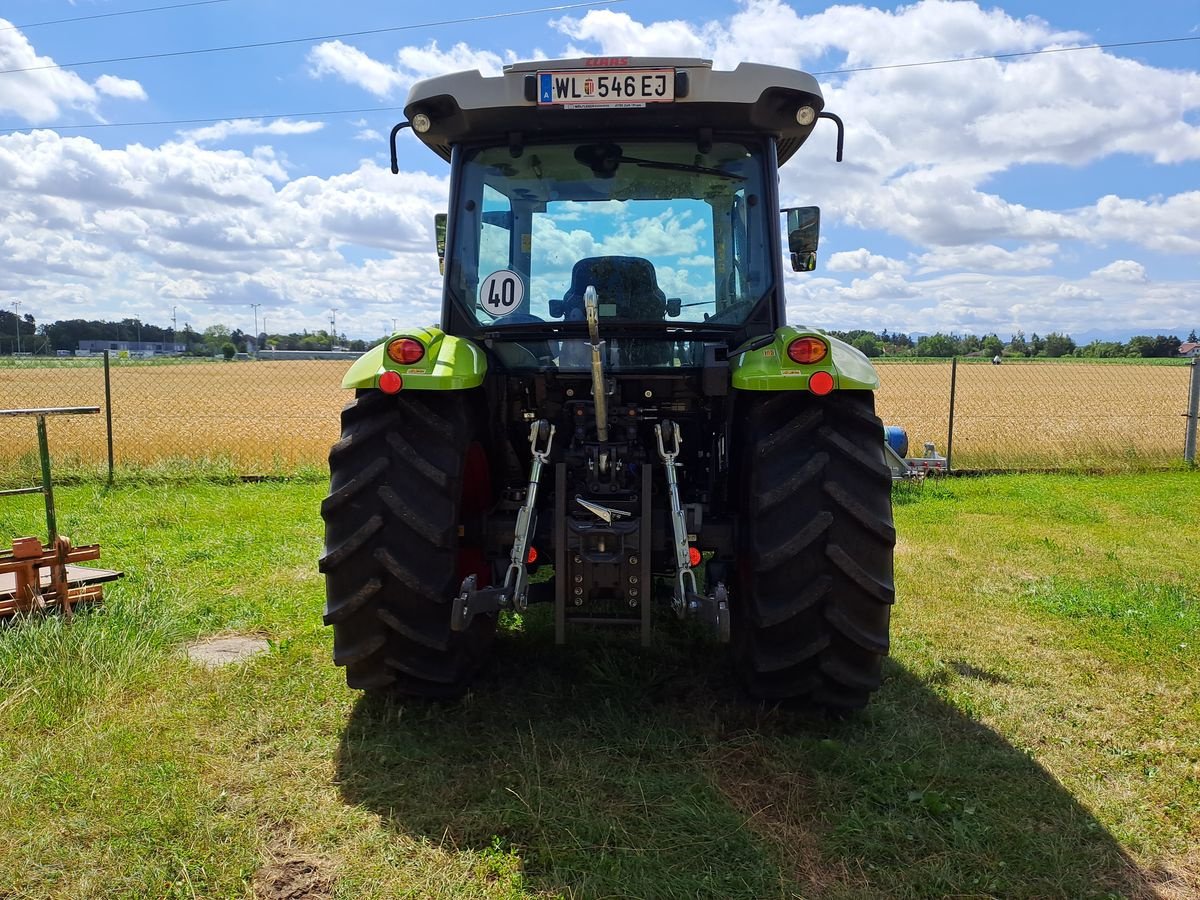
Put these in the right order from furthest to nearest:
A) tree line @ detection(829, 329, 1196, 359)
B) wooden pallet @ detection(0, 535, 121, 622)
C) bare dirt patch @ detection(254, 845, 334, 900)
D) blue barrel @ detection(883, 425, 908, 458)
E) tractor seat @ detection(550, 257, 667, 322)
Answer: tree line @ detection(829, 329, 1196, 359) → blue barrel @ detection(883, 425, 908, 458) → wooden pallet @ detection(0, 535, 121, 622) → tractor seat @ detection(550, 257, 667, 322) → bare dirt patch @ detection(254, 845, 334, 900)

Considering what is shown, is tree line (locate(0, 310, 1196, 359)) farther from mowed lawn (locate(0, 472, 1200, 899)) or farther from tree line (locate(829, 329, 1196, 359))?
mowed lawn (locate(0, 472, 1200, 899))

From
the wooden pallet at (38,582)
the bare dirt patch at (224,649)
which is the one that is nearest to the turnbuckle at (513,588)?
the bare dirt patch at (224,649)

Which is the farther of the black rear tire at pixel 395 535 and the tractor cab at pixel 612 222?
the tractor cab at pixel 612 222

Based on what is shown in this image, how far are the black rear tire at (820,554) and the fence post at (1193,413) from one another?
971 centimetres

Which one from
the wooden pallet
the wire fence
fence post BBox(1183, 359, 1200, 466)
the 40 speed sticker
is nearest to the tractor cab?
the 40 speed sticker

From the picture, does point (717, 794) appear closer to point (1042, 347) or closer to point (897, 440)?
point (897, 440)

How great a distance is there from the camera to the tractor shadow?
268 cm

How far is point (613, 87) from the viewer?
357cm

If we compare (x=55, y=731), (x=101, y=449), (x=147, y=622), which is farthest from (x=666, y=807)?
(x=101, y=449)

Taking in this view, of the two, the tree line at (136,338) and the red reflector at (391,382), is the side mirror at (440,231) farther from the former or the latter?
the tree line at (136,338)

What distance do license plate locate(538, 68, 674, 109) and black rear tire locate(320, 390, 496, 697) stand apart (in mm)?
1272

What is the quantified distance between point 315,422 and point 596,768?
13.3 m

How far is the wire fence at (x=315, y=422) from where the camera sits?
11070mm

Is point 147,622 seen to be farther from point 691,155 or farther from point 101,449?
point 101,449
